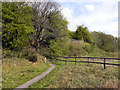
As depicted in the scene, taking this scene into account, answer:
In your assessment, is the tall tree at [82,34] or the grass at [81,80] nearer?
the grass at [81,80]

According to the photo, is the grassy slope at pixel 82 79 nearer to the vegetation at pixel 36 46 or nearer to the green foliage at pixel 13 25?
the vegetation at pixel 36 46

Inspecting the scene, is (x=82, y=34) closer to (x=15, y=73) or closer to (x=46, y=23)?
(x=46, y=23)

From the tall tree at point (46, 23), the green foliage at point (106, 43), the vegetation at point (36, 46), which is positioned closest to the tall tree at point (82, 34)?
the green foliage at point (106, 43)

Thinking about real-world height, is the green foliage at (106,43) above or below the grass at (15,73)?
above

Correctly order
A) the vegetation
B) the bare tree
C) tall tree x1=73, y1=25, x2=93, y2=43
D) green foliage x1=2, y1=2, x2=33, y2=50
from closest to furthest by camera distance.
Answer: the vegetation
green foliage x1=2, y1=2, x2=33, y2=50
the bare tree
tall tree x1=73, y1=25, x2=93, y2=43

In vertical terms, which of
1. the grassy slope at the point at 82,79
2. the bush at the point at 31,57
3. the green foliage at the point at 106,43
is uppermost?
the green foliage at the point at 106,43

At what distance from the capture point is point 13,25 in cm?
1767

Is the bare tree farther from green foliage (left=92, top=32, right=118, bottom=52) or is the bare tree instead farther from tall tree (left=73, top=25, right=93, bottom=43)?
green foliage (left=92, top=32, right=118, bottom=52)

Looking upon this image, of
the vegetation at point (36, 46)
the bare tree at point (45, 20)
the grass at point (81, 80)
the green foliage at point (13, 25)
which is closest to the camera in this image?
the grass at point (81, 80)

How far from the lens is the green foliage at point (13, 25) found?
56.2ft

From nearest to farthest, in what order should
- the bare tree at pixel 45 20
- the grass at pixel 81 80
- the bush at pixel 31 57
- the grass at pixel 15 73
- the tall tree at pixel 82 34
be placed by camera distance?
the grass at pixel 81 80 < the grass at pixel 15 73 < the bush at pixel 31 57 < the bare tree at pixel 45 20 < the tall tree at pixel 82 34

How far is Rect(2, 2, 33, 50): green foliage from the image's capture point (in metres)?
17.1

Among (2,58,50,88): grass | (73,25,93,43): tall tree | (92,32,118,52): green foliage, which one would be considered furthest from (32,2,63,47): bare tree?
(92,32,118,52): green foliage

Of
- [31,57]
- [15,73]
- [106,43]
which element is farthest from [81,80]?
[106,43]
